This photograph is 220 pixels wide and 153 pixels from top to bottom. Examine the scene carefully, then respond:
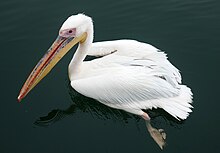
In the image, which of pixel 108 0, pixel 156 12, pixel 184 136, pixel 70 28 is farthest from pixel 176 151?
pixel 108 0

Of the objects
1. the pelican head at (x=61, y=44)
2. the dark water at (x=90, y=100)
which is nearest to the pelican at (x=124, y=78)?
the pelican head at (x=61, y=44)

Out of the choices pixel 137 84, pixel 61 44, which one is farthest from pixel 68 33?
pixel 137 84

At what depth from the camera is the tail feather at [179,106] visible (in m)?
3.94

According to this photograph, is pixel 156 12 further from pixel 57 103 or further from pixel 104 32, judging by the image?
pixel 57 103

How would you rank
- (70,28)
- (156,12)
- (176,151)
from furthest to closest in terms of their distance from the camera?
1. (156,12)
2. (70,28)
3. (176,151)

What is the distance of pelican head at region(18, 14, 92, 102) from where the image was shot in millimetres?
4086

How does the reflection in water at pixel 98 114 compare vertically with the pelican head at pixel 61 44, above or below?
below

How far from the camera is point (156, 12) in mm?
5738

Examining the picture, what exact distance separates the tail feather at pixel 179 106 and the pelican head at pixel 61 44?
130cm

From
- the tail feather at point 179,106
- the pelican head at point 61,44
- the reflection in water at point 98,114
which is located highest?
the pelican head at point 61,44

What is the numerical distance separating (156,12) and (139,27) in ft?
1.58

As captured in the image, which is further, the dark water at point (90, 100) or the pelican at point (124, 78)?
the pelican at point (124, 78)

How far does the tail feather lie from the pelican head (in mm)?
1305

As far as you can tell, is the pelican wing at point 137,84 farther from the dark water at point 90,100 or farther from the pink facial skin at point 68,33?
the pink facial skin at point 68,33
